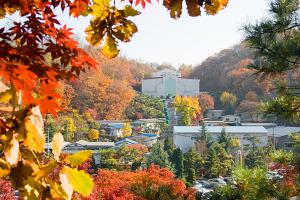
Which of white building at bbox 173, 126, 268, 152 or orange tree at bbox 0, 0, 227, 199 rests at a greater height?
orange tree at bbox 0, 0, 227, 199

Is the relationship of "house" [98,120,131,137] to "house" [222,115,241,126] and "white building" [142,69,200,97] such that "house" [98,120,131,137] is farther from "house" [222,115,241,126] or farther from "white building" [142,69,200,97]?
"white building" [142,69,200,97]

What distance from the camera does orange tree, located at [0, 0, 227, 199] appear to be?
0.74 meters

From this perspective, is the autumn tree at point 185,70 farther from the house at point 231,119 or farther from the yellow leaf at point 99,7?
the yellow leaf at point 99,7

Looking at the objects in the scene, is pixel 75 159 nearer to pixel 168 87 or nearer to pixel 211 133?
pixel 211 133

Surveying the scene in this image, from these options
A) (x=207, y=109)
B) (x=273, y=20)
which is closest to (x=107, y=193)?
(x=273, y=20)

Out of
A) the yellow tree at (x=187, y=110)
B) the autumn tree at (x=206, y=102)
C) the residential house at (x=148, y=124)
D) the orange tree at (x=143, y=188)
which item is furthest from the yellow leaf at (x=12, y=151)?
the autumn tree at (x=206, y=102)

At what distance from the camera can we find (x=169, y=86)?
41375 millimetres

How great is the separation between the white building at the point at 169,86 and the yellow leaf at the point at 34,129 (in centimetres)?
3899

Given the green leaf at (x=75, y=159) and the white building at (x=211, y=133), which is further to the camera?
the white building at (x=211, y=133)

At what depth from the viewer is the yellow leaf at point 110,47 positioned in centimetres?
123

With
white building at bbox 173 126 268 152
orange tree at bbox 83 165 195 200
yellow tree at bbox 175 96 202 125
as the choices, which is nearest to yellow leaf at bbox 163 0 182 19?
orange tree at bbox 83 165 195 200

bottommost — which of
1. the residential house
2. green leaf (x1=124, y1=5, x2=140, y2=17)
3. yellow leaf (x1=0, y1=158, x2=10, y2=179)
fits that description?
the residential house

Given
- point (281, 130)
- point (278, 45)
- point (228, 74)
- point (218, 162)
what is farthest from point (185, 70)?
point (278, 45)

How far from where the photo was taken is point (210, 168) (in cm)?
1658
